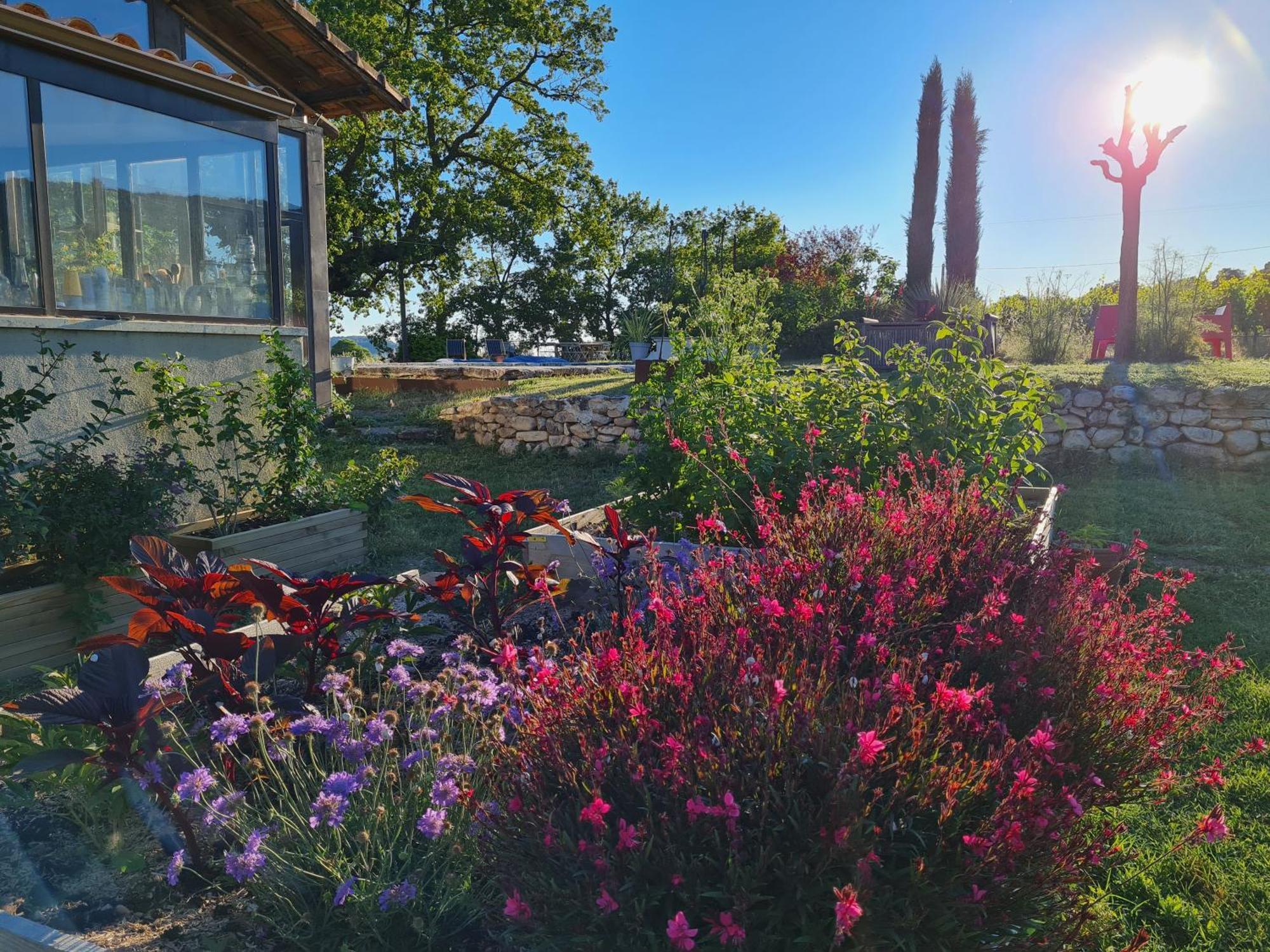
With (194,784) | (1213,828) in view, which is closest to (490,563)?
(194,784)

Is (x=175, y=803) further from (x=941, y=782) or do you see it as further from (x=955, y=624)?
(x=955, y=624)

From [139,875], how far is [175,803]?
29cm

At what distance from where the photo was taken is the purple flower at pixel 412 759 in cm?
165

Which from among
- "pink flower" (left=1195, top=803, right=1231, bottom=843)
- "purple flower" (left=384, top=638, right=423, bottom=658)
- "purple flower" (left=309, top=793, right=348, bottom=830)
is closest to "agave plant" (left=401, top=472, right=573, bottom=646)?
"purple flower" (left=384, top=638, right=423, bottom=658)

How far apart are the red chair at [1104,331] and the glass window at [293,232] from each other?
10.4m

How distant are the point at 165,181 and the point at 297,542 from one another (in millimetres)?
2386

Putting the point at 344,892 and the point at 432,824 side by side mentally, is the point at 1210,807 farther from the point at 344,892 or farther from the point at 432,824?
the point at 344,892

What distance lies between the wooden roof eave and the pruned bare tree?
350 inches

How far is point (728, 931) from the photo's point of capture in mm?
1130

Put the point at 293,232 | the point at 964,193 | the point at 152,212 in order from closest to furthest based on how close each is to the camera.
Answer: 1. the point at 152,212
2. the point at 293,232
3. the point at 964,193

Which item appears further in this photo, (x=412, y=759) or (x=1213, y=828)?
(x=412, y=759)

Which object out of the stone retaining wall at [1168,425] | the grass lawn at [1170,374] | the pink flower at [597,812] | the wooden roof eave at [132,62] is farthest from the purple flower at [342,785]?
the grass lawn at [1170,374]

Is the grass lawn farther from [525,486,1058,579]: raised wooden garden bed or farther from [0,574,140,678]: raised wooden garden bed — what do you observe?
[0,574,140,678]: raised wooden garden bed

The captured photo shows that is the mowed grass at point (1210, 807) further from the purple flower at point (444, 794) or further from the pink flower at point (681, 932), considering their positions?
the purple flower at point (444, 794)
